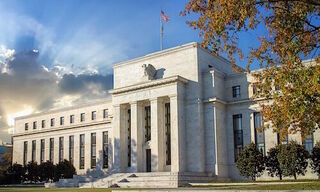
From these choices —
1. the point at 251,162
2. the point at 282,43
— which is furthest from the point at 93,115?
the point at 282,43

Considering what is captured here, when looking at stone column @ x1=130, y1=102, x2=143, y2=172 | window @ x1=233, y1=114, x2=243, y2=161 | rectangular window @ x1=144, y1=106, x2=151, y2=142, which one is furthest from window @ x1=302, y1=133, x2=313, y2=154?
stone column @ x1=130, y1=102, x2=143, y2=172

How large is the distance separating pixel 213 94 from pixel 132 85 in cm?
1030

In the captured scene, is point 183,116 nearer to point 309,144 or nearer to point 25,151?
point 309,144

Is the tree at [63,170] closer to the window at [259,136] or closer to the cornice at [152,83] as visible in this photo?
the cornice at [152,83]

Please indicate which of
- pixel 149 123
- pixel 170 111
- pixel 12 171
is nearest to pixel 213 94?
pixel 170 111

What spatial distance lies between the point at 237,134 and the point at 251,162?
670 centimetres

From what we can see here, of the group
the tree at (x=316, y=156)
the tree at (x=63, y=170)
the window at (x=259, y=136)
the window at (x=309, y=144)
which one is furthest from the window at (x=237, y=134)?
the tree at (x=63, y=170)

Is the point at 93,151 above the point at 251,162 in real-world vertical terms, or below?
above

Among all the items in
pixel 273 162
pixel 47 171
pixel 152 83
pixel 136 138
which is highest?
pixel 152 83

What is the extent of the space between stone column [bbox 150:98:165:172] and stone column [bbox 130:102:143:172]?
2.53 m

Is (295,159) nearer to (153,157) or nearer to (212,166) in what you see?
(212,166)

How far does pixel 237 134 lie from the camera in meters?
50.2

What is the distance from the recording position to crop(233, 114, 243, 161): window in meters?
49.7

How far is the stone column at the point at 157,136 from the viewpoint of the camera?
48.7m
